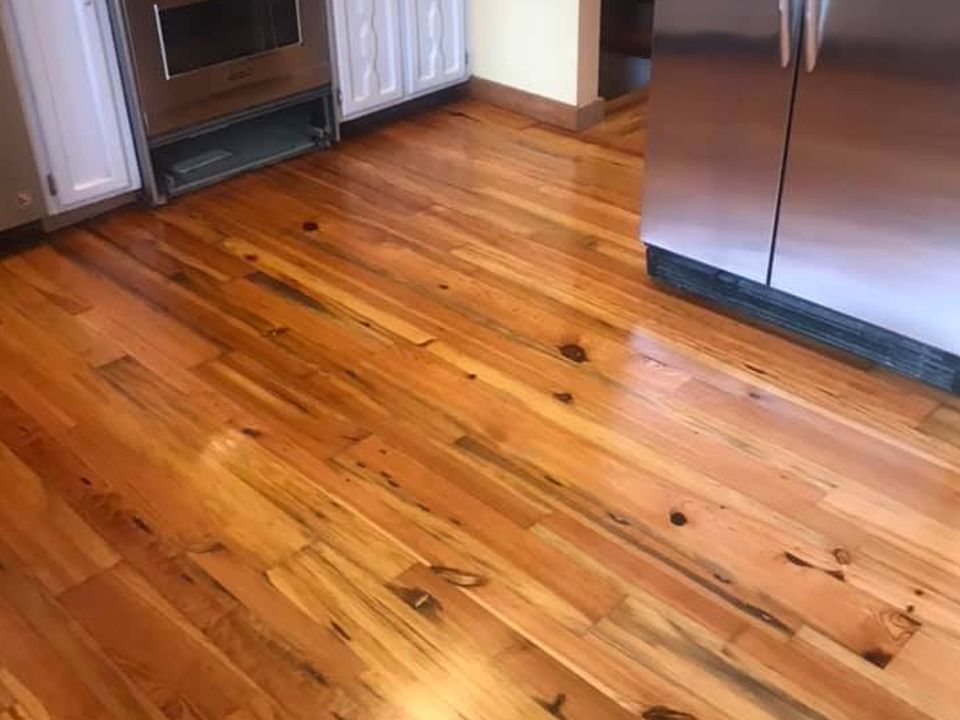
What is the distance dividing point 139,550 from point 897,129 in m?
1.73

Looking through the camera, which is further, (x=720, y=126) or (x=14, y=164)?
(x=14, y=164)

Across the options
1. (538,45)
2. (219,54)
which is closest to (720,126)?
Result: (538,45)

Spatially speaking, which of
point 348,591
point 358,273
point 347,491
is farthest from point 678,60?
point 348,591

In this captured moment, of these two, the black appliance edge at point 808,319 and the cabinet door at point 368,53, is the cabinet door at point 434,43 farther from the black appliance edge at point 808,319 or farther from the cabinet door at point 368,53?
the black appliance edge at point 808,319

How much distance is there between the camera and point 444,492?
2.12 m

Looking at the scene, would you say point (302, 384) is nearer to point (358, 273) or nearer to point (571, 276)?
point (358, 273)

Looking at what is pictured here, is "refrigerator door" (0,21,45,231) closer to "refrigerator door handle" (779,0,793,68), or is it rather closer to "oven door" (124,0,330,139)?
"oven door" (124,0,330,139)

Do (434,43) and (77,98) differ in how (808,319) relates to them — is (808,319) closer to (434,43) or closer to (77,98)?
(434,43)

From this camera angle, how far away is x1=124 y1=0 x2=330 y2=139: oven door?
3100 millimetres

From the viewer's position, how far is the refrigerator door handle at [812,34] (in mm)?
2197

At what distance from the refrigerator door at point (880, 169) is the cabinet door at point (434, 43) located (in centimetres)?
186

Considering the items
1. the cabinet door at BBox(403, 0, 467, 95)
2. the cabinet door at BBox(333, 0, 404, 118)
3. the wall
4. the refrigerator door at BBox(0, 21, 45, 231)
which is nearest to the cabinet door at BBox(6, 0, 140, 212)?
the refrigerator door at BBox(0, 21, 45, 231)

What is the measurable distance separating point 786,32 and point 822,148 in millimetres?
265

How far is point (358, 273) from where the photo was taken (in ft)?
9.65
